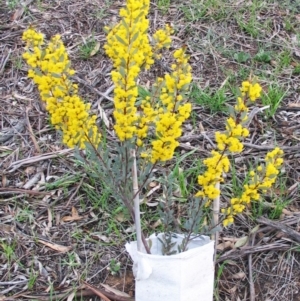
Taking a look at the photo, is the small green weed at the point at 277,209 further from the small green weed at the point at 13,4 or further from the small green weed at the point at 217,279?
the small green weed at the point at 13,4

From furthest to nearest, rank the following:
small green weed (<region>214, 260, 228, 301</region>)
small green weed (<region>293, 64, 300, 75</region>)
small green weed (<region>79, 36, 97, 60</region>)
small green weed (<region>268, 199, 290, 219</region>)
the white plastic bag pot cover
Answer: small green weed (<region>79, 36, 97, 60</region>) < small green weed (<region>293, 64, 300, 75</region>) < small green weed (<region>268, 199, 290, 219</region>) < small green weed (<region>214, 260, 228, 301</region>) < the white plastic bag pot cover

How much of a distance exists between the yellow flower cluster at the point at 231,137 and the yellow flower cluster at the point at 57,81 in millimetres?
411

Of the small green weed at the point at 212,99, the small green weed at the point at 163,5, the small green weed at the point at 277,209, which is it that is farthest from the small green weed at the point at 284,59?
the small green weed at the point at 277,209

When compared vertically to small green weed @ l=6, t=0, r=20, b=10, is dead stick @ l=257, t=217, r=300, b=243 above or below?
below

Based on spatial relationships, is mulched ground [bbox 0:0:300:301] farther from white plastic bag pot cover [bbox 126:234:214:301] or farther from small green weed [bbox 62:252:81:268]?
white plastic bag pot cover [bbox 126:234:214:301]

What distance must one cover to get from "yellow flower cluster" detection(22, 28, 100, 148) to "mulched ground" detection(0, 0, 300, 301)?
0.80 m

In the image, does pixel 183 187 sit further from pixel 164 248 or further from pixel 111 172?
pixel 111 172

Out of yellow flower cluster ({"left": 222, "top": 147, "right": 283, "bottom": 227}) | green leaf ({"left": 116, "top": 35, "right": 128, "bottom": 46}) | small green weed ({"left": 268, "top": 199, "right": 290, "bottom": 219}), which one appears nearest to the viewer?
green leaf ({"left": 116, "top": 35, "right": 128, "bottom": 46})

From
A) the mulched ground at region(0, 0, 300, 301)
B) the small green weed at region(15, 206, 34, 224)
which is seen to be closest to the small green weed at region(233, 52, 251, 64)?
the mulched ground at region(0, 0, 300, 301)

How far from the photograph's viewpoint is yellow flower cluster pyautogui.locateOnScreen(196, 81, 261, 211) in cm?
153

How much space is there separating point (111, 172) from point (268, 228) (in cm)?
88

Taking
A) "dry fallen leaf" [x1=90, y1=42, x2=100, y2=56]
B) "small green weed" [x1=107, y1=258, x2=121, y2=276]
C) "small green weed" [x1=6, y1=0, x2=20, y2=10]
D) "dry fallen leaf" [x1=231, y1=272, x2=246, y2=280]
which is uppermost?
"small green weed" [x1=6, y1=0, x2=20, y2=10]

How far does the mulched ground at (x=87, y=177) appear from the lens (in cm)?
222

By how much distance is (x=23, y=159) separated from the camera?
272cm
